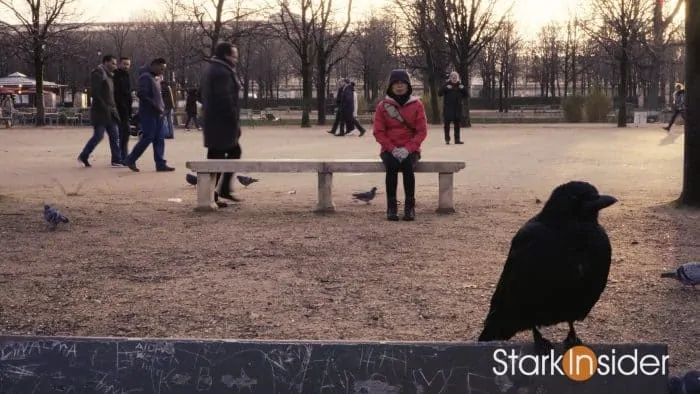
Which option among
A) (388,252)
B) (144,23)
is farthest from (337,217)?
(144,23)

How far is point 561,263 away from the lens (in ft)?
11.6

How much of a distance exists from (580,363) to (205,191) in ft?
25.5

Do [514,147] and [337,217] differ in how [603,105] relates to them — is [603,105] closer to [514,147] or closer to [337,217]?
[514,147]

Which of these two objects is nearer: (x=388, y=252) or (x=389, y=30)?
(x=388, y=252)

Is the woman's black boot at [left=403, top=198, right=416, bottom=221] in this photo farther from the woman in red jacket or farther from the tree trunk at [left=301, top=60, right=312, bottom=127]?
the tree trunk at [left=301, top=60, right=312, bottom=127]

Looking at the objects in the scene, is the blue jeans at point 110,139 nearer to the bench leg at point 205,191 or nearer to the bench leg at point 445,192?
the bench leg at point 205,191

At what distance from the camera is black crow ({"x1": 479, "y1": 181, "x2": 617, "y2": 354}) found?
354 centimetres

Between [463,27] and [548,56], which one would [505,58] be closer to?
[548,56]

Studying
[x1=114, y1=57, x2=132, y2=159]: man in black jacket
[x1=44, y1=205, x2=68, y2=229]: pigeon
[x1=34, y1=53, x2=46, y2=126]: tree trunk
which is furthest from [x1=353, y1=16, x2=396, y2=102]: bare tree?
[x1=44, y1=205, x2=68, y2=229]: pigeon

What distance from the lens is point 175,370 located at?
3.37 meters

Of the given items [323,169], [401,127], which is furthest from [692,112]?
[323,169]

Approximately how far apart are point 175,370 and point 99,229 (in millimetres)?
6312

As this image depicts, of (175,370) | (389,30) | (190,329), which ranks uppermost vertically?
(389,30)

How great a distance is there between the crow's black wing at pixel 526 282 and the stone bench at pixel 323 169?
6.23m
